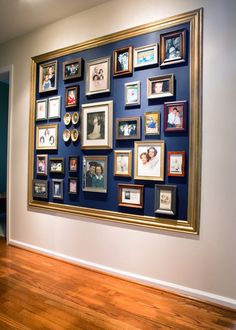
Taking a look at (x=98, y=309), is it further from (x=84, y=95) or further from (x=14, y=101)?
(x=14, y=101)

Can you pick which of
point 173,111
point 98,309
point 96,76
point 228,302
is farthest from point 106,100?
point 228,302

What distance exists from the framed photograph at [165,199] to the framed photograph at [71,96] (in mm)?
1279

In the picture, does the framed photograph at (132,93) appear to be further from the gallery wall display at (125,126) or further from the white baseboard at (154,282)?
the white baseboard at (154,282)

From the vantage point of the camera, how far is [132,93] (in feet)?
7.25

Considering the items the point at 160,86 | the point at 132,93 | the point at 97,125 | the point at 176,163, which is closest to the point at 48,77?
the point at 97,125

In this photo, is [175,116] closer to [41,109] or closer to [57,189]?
[57,189]

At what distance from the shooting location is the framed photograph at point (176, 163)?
6.51 ft

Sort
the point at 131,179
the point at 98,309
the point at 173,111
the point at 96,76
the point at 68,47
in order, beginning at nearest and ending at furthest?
the point at 98,309 < the point at 173,111 < the point at 131,179 < the point at 96,76 < the point at 68,47

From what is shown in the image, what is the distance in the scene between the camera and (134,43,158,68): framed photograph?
210 centimetres

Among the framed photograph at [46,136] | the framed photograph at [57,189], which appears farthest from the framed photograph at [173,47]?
the framed photograph at [57,189]

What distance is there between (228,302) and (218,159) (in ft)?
3.67

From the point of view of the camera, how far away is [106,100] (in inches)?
93.4

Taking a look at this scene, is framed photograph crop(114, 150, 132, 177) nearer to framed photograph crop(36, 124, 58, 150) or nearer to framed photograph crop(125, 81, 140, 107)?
framed photograph crop(125, 81, 140, 107)

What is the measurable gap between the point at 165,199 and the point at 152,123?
687 millimetres
